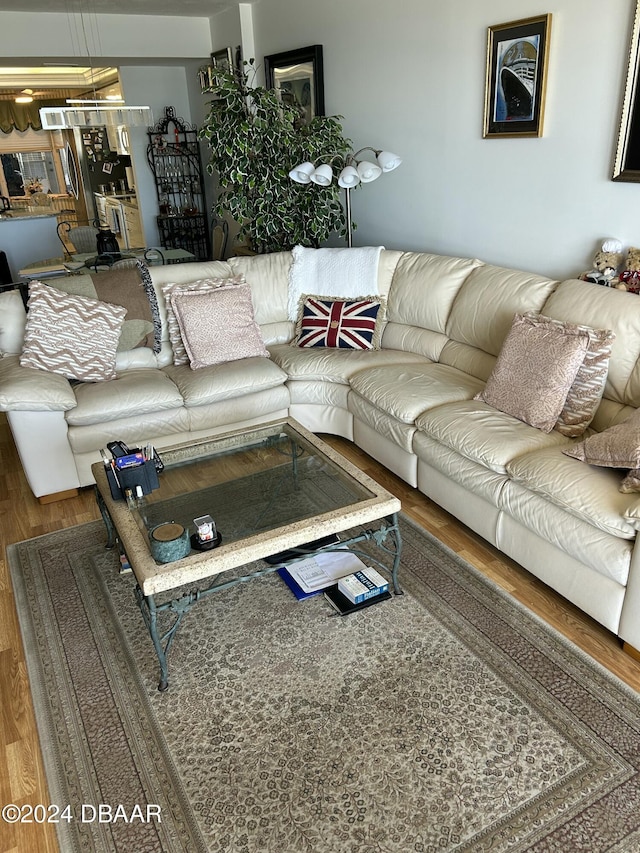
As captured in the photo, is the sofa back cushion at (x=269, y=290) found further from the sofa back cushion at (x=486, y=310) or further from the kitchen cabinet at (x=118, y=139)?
the kitchen cabinet at (x=118, y=139)

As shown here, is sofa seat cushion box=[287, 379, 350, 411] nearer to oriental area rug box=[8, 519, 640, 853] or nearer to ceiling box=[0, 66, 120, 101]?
oriental area rug box=[8, 519, 640, 853]

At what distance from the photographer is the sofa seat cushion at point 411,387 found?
2.97m

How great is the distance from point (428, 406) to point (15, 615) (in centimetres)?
192

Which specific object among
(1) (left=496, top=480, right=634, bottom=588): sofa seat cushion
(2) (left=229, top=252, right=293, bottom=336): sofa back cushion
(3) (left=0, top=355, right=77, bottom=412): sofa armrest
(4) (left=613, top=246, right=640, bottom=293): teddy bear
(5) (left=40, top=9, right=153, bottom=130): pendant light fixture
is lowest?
(1) (left=496, top=480, right=634, bottom=588): sofa seat cushion

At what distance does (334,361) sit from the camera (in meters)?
3.58

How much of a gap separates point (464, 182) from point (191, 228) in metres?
4.51

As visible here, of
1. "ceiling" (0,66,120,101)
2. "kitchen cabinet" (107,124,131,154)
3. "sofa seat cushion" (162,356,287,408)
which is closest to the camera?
"sofa seat cushion" (162,356,287,408)

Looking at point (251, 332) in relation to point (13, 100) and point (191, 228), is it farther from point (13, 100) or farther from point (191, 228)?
point (13, 100)

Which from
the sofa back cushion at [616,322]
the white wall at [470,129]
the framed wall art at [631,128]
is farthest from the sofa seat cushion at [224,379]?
the framed wall art at [631,128]

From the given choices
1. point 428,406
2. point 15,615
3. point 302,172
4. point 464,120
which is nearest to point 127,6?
point 302,172

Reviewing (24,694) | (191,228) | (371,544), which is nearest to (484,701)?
(371,544)

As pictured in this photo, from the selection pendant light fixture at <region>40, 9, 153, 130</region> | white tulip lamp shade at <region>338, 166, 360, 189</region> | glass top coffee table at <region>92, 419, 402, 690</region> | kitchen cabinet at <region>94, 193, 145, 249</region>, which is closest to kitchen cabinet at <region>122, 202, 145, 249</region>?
kitchen cabinet at <region>94, 193, 145, 249</region>

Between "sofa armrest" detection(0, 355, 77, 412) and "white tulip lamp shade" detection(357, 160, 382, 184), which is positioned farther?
"white tulip lamp shade" detection(357, 160, 382, 184)

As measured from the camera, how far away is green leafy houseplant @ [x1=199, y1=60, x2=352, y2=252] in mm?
4082
